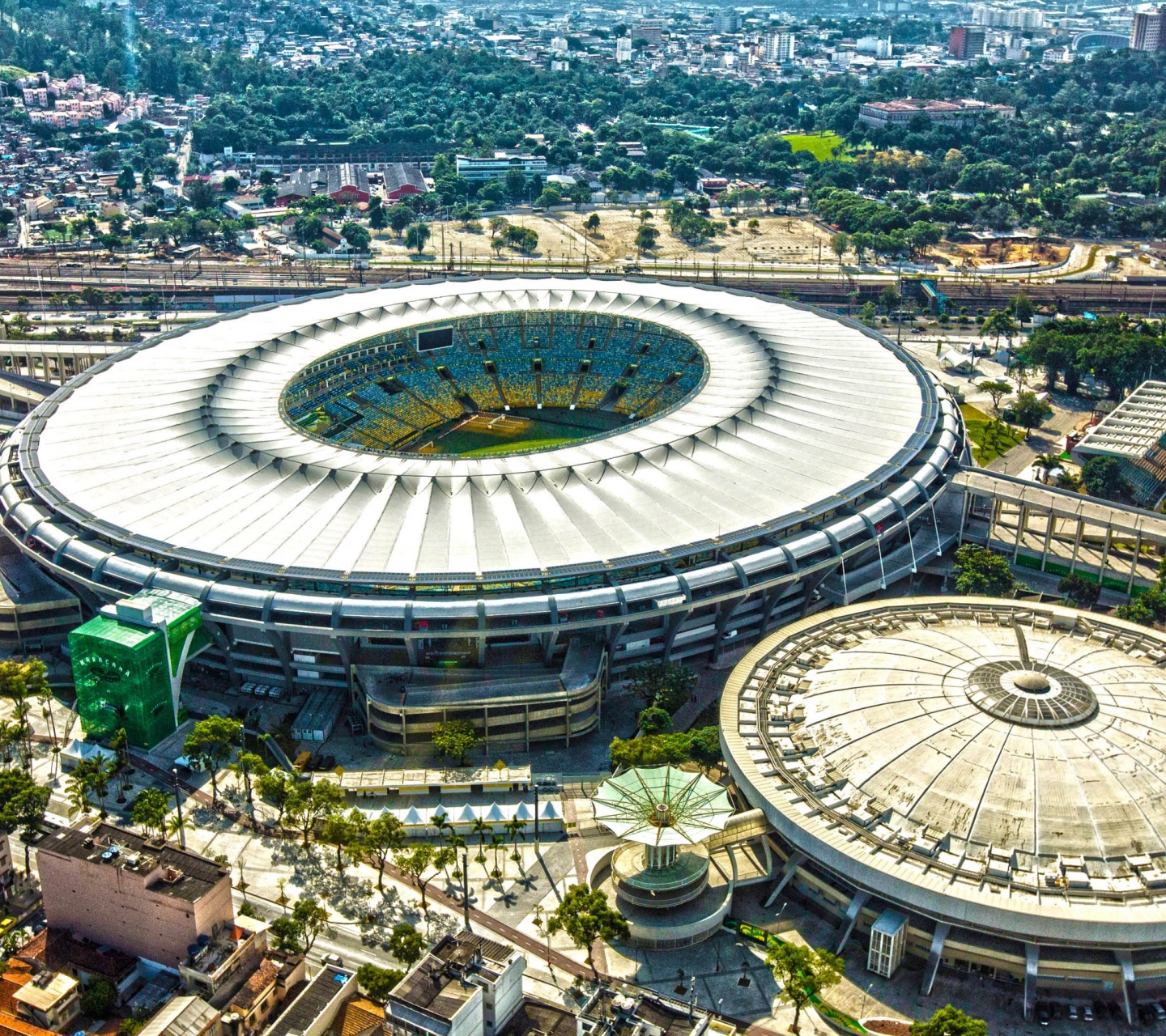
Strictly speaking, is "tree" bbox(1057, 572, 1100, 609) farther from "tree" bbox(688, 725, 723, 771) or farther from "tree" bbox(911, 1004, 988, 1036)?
"tree" bbox(911, 1004, 988, 1036)

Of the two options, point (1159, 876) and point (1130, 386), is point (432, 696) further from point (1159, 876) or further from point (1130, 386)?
point (1130, 386)

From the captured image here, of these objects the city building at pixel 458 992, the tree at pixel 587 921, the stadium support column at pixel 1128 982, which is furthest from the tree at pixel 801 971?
the stadium support column at pixel 1128 982

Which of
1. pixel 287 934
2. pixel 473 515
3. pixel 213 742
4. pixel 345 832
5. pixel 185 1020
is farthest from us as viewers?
pixel 473 515

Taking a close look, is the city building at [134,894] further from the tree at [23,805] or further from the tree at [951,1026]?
the tree at [951,1026]

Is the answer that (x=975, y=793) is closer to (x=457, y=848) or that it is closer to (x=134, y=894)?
(x=457, y=848)

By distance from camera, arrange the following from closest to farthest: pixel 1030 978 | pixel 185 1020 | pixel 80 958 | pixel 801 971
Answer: pixel 185 1020 < pixel 801 971 < pixel 1030 978 < pixel 80 958

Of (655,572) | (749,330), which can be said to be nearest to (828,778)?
(655,572)

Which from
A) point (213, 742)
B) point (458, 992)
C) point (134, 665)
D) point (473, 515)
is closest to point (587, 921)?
point (458, 992)
